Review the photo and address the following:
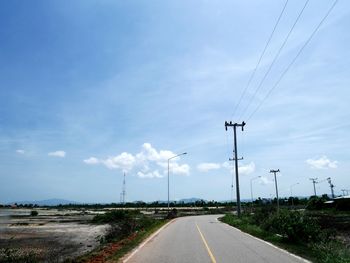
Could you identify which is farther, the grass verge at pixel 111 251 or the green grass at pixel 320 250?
the grass verge at pixel 111 251

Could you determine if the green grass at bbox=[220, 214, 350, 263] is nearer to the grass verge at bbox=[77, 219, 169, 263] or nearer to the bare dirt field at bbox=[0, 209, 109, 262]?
the grass verge at bbox=[77, 219, 169, 263]

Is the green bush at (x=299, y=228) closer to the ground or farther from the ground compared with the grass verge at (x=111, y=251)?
farther from the ground

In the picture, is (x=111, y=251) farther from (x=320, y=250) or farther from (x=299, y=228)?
(x=299, y=228)

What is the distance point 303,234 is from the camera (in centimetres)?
1903

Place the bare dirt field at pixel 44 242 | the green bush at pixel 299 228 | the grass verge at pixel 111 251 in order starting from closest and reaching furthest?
1. the grass verge at pixel 111 251
2. the bare dirt field at pixel 44 242
3. the green bush at pixel 299 228

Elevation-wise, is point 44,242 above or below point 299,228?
below

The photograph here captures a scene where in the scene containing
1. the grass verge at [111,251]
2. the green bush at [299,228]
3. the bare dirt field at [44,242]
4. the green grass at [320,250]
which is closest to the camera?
the green grass at [320,250]

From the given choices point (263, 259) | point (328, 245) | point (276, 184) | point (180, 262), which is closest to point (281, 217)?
point (328, 245)

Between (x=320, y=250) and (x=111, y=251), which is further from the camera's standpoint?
(x=111, y=251)

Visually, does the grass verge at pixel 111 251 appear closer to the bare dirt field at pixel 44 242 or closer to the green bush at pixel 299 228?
the bare dirt field at pixel 44 242

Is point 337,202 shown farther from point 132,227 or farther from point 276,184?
point 132,227

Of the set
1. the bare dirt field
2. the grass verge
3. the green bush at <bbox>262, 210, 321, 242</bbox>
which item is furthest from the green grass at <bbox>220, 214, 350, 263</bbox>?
the bare dirt field

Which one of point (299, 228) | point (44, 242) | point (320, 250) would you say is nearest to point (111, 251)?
point (320, 250)

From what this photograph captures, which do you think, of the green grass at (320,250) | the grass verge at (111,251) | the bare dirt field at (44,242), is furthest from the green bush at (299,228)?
the bare dirt field at (44,242)
